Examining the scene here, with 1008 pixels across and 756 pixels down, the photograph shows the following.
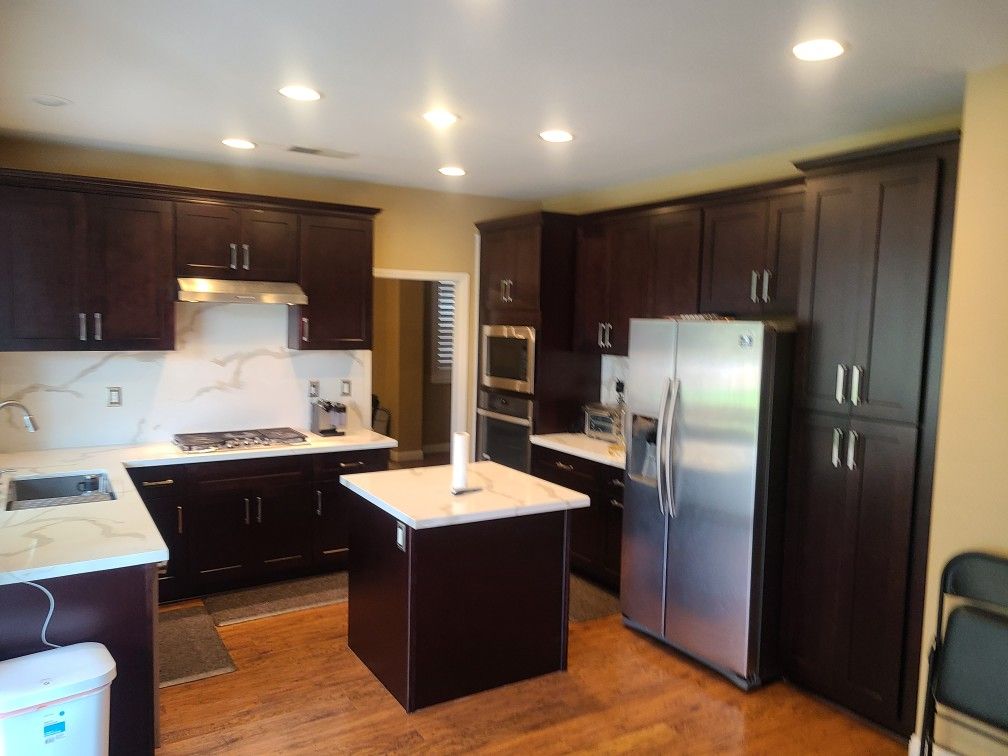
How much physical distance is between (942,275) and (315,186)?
3.70 metres

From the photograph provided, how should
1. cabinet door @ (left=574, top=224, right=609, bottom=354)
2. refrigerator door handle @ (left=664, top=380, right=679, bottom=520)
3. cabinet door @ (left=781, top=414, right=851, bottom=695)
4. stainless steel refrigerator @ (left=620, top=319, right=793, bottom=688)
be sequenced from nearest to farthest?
cabinet door @ (left=781, top=414, right=851, bottom=695)
stainless steel refrigerator @ (left=620, top=319, right=793, bottom=688)
refrigerator door handle @ (left=664, top=380, right=679, bottom=520)
cabinet door @ (left=574, top=224, right=609, bottom=354)

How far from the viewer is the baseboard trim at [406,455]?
779 centimetres

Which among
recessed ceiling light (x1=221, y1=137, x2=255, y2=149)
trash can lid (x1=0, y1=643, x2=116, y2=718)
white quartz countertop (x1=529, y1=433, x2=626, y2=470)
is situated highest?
recessed ceiling light (x1=221, y1=137, x2=255, y2=149)

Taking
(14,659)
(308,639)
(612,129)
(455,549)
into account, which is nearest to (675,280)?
(612,129)

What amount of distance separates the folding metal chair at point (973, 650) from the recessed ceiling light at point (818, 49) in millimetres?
1784

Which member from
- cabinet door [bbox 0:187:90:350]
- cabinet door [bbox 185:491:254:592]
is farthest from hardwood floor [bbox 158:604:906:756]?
cabinet door [bbox 0:187:90:350]

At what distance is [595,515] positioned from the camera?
4527mm

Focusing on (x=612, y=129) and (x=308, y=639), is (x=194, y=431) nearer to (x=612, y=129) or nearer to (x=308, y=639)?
(x=308, y=639)

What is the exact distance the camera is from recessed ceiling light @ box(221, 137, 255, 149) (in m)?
3.90

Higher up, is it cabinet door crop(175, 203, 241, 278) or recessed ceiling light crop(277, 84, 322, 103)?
recessed ceiling light crop(277, 84, 322, 103)

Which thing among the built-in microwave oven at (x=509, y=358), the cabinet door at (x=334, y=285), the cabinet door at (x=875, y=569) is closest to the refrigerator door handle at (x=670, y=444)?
the cabinet door at (x=875, y=569)

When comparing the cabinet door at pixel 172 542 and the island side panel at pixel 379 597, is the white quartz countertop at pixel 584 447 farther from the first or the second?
the cabinet door at pixel 172 542

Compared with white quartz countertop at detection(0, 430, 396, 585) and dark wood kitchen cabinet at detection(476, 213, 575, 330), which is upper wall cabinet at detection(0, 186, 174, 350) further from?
dark wood kitchen cabinet at detection(476, 213, 575, 330)

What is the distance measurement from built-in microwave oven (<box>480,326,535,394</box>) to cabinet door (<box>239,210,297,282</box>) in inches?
59.6
